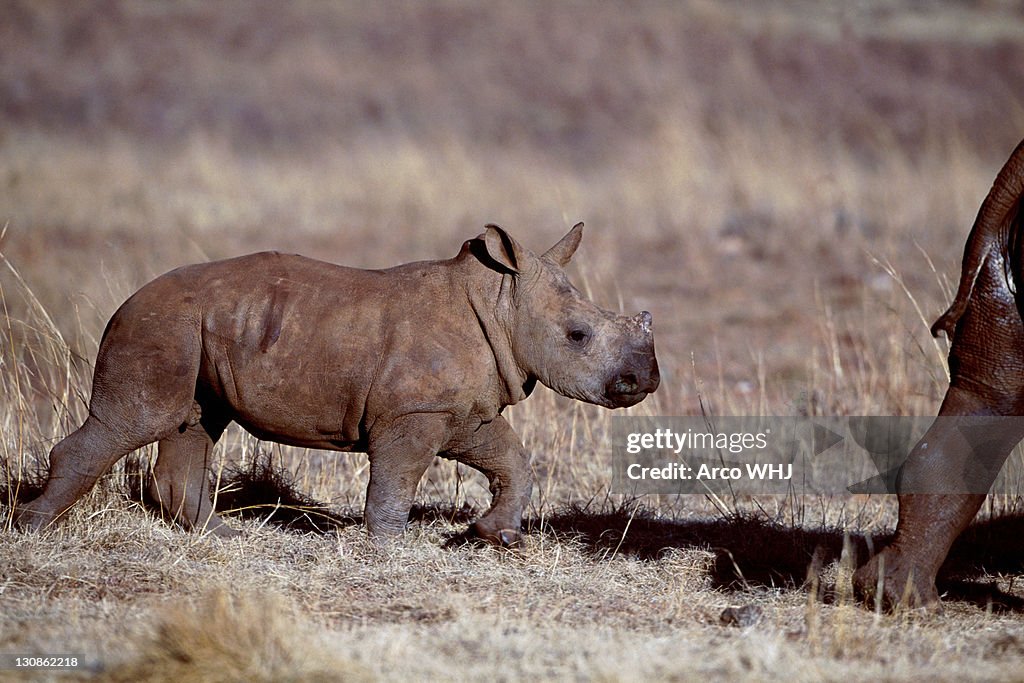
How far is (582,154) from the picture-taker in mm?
23719

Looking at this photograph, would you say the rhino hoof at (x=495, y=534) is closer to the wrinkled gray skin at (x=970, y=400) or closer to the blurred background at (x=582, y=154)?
the wrinkled gray skin at (x=970, y=400)

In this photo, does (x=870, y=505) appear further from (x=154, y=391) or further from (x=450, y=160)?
(x=450, y=160)

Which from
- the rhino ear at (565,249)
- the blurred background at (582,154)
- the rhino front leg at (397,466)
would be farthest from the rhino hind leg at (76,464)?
the rhino ear at (565,249)

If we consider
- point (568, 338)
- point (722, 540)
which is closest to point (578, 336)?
point (568, 338)

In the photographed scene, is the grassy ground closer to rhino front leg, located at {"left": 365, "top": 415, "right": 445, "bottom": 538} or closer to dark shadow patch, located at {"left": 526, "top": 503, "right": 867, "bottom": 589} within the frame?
dark shadow patch, located at {"left": 526, "top": 503, "right": 867, "bottom": 589}

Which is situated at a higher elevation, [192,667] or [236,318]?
[236,318]

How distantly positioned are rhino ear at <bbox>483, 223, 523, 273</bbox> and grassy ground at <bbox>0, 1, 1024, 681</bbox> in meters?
1.29

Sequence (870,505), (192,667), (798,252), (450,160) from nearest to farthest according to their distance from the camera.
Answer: (192,667), (870,505), (798,252), (450,160)

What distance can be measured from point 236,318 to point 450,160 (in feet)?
44.8

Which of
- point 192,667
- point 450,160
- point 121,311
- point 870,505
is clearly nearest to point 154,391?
point 121,311

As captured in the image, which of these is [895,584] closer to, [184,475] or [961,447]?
Result: [961,447]

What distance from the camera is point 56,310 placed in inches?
488

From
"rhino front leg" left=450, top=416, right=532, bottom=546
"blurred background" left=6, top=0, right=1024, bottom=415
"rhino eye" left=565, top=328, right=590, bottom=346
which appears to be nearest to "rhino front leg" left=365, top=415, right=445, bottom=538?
"rhino front leg" left=450, top=416, right=532, bottom=546

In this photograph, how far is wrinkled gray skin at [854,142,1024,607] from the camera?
5.38 meters
